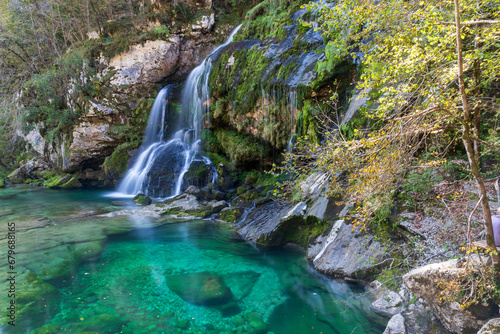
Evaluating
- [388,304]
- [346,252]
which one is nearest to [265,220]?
[346,252]

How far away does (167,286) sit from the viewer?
5.79 m

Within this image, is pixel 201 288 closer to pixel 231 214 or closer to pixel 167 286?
pixel 167 286

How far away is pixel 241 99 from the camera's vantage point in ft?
40.9

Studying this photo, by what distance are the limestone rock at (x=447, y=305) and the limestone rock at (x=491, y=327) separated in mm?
192

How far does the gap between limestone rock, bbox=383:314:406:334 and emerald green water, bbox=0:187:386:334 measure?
0.35 m

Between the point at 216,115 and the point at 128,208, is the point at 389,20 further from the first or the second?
the point at 128,208

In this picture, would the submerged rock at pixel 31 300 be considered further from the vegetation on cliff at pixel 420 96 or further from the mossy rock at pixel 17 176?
the mossy rock at pixel 17 176

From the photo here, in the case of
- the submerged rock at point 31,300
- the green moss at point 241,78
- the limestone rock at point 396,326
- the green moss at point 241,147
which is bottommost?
the limestone rock at point 396,326

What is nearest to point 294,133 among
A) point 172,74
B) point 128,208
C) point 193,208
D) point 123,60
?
point 193,208

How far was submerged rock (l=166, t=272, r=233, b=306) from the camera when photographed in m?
5.27

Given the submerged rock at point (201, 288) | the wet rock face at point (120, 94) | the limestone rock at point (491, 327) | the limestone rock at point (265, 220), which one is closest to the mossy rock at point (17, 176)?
the wet rock face at point (120, 94)

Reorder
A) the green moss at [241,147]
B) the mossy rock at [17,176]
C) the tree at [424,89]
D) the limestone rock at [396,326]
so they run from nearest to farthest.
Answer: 1. the tree at [424,89]
2. the limestone rock at [396,326]
3. the green moss at [241,147]
4. the mossy rock at [17,176]

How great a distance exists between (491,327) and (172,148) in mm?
13749

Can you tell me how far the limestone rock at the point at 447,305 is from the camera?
348cm
